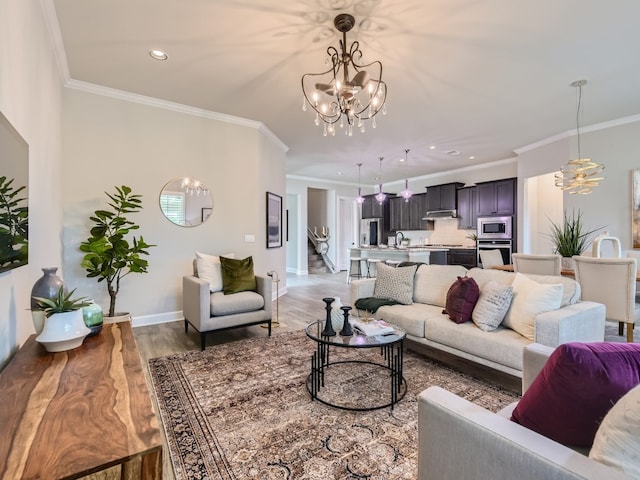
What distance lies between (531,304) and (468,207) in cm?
595

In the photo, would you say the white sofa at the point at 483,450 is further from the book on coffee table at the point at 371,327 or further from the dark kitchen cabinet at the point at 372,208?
the dark kitchen cabinet at the point at 372,208

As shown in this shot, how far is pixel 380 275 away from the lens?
361cm

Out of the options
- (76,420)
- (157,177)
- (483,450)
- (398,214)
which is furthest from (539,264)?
(398,214)

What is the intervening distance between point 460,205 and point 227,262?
632 cm

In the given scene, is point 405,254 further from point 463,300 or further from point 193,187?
point 193,187

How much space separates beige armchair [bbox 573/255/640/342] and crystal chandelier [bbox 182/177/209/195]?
4.69 metres

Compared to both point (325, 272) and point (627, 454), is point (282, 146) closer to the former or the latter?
point (325, 272)

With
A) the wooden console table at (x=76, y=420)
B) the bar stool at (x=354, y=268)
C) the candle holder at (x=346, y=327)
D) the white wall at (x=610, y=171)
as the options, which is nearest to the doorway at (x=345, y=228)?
the bar stool at (x=354, y=268)

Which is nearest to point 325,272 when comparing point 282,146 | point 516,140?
point 282,146

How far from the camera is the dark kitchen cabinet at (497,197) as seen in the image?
6.84 m

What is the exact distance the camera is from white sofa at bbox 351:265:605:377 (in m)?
2.21

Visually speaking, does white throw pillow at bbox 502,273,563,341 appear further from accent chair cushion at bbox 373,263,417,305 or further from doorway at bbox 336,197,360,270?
doorway at bbox 336,197,360,270

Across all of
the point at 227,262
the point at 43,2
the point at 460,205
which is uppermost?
the point at 43,2

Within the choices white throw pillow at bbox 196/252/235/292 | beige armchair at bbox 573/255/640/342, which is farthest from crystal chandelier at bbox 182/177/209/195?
beige armchair at bbox 573/255/640/342
